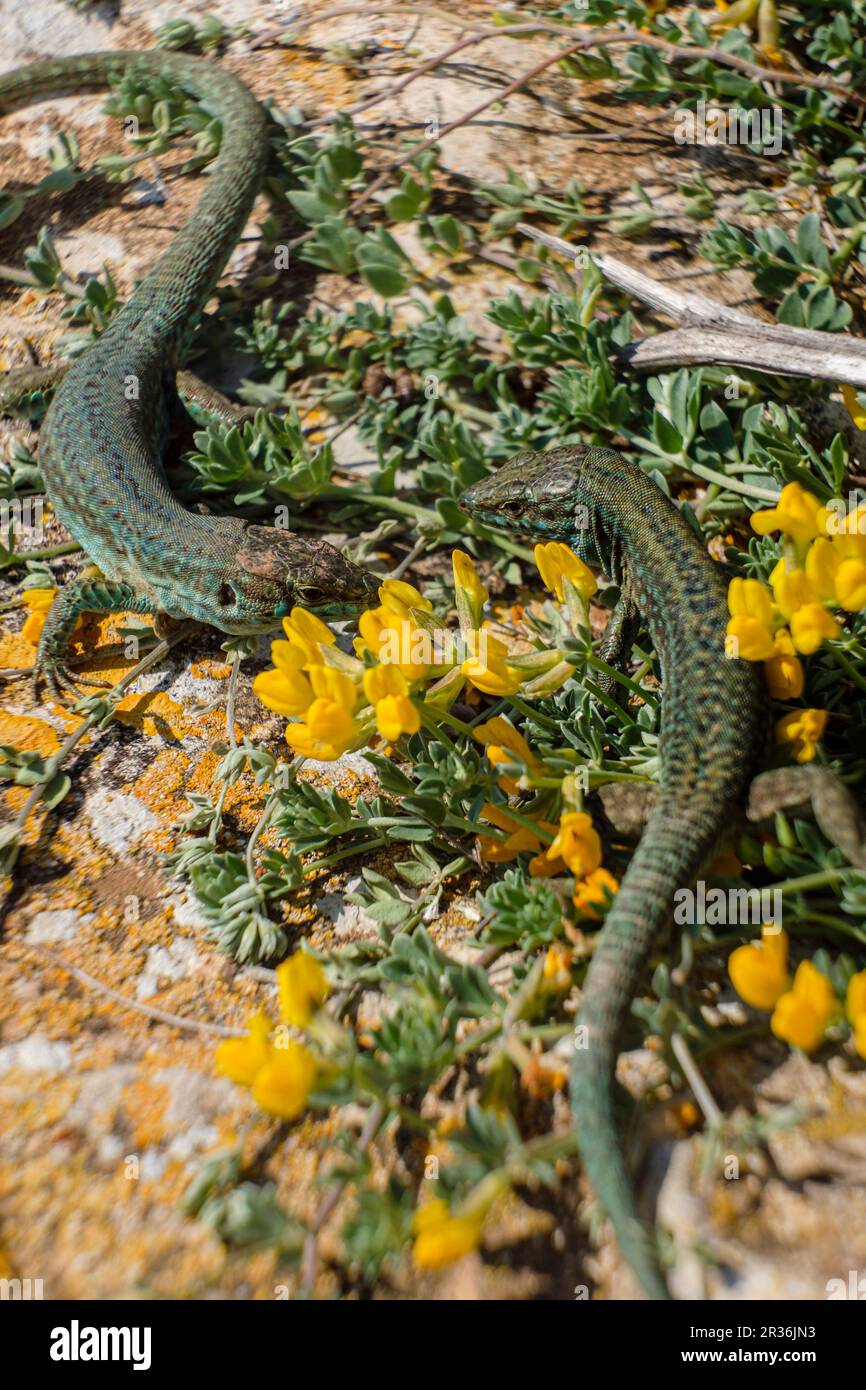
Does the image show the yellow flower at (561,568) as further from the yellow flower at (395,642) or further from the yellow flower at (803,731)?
the yellow flower at (803,731)

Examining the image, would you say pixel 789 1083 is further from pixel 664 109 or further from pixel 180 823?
pixel 664 109

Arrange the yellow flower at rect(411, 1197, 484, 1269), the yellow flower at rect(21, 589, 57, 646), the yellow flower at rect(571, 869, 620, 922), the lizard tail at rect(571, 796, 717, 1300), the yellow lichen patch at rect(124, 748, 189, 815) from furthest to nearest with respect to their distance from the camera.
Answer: the yellow flower at rect(21, 589, 57, 646) → the yellow lichen patch at rect(124, 748, 189, 815) → the yellow flower at rect(571, 869, 620, 922) → the lizard tail at rect(571, 796, 717, 1300) → the yellow flower at rect(411, 1197, 484, 1269)

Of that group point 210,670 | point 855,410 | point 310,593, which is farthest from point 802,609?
point 210,670

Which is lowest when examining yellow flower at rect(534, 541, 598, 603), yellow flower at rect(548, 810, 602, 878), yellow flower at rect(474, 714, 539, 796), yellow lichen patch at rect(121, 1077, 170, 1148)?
yellow lichen patch at rect(121, 1077, 170, 1148)

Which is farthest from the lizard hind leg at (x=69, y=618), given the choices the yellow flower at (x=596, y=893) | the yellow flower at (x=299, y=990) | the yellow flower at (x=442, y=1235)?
the yellow flower at (x=442, y=1235)

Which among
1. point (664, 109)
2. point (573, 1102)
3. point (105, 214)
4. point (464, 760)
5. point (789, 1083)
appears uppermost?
point (664, 109)

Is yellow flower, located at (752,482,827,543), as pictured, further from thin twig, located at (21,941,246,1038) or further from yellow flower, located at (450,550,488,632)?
thin twig, located at (21,941,246,1038)

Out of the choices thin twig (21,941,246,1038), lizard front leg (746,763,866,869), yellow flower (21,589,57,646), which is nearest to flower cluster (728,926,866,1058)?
lizard front leg (746,763,866,869)
